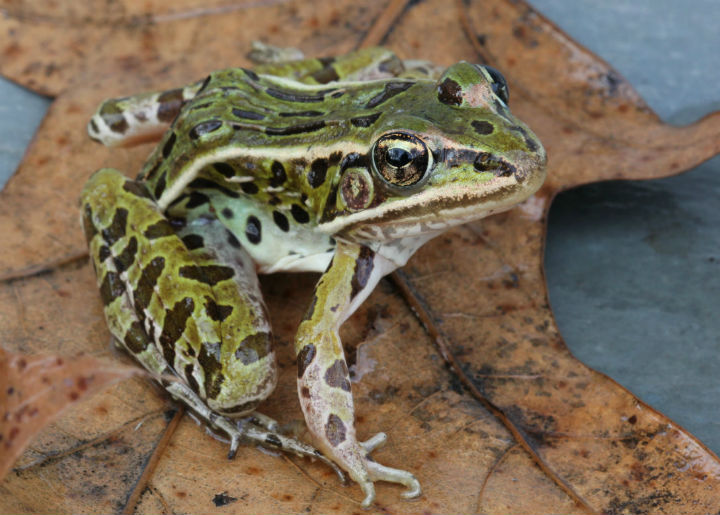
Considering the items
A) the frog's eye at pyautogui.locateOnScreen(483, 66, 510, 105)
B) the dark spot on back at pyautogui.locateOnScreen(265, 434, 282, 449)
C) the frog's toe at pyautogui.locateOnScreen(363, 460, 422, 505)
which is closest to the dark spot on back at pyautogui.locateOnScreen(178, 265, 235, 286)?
the dark spot on back at pyautogui.locateOnScreen(265, 434, 282, 449)

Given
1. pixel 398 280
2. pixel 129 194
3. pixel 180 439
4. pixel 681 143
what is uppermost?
pixel 681 143

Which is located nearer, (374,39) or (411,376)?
(411,376)

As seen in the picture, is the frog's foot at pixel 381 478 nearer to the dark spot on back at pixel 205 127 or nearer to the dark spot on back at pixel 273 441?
the dark spot on back at pixel 273 441

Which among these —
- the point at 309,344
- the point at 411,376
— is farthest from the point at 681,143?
the point at 309,344

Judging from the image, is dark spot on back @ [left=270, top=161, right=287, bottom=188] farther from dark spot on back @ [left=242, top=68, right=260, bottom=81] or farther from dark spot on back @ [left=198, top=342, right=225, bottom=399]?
dark spot on back @ [left=198, top=342, right=225, bottom=399]

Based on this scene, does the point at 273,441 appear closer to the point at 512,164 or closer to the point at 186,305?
the point at 186,305

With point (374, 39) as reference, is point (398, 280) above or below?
below

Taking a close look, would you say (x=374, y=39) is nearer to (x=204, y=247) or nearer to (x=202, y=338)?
(x=204, y=247)
